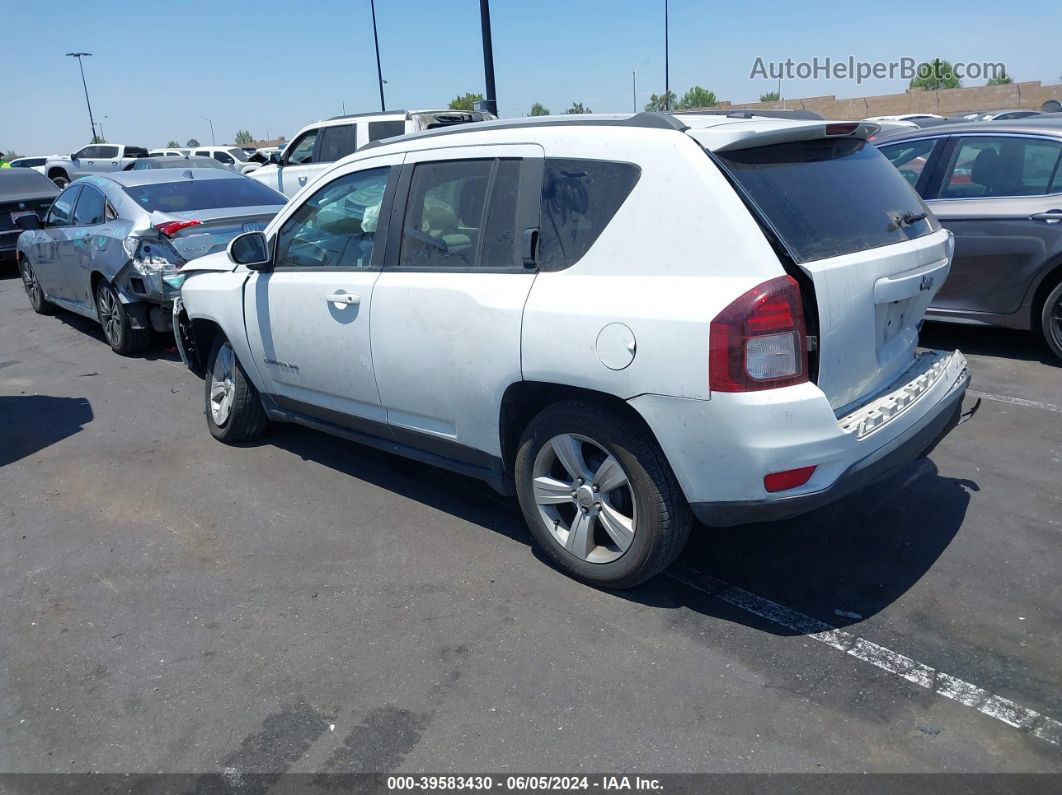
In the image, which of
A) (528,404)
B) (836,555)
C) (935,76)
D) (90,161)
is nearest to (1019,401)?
(836,555)

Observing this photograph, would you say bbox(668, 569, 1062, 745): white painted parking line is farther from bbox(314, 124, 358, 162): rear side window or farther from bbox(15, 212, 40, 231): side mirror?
bbox(314, 124, 358, 162): rear side window

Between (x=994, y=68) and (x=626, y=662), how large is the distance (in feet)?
176

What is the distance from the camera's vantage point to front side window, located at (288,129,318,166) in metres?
13.6

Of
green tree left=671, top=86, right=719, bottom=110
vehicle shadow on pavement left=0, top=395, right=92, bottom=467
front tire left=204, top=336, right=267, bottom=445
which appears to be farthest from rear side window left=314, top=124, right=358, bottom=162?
green tree left=671, top=86, right=719, bottom=110

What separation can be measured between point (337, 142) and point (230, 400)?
8088mm

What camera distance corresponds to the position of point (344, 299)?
454 cm

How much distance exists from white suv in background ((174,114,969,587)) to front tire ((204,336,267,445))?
127 centimetres

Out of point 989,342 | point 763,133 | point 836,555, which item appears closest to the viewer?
point 763,133

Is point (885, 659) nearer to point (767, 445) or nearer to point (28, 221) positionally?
point (767, 445)

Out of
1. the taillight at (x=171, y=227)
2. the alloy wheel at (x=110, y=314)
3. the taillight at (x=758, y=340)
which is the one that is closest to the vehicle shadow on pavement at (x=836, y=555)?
the taillight at (x=758, y=340)

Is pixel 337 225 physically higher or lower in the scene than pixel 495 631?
higher

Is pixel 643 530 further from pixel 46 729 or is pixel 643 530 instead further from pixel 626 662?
pixel 46 729

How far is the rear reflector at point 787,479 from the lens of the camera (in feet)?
10.6

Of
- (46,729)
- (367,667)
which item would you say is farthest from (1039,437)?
(46,729)
